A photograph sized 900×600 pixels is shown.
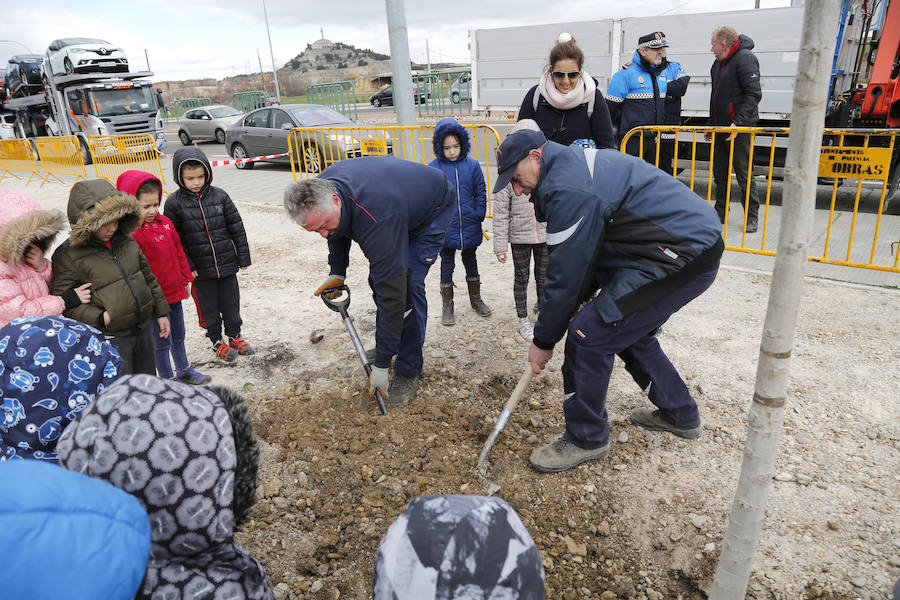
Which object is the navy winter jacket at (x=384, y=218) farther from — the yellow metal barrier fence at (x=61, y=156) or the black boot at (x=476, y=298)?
the yellow metal barrier fence at (x=61, y=156)

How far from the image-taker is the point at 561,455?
9.72 ft

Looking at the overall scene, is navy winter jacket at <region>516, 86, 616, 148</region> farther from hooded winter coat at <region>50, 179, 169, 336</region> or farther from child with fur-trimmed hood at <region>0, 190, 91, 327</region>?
child with fur-trimmed hood at <region>0, 190, 91, 327</region>

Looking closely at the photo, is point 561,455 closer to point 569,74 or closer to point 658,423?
point 658,423

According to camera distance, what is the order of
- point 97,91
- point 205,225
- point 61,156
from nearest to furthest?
1. point 205,225
2. point 61,156
3. point 97,91

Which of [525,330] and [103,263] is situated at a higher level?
[103,263]

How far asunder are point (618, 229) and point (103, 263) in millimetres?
2480

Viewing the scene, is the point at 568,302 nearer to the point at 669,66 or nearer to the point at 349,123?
the point at 669,66

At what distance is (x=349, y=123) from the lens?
41.8ft

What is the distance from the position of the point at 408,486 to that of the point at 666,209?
1750mm

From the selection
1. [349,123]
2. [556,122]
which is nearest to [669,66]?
[556,122]

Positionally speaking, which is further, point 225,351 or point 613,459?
point 225,351

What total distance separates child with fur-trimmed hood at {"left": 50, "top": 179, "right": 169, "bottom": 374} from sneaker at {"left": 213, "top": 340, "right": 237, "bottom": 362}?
119cm

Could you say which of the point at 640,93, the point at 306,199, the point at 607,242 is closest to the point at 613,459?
the point at 607,242

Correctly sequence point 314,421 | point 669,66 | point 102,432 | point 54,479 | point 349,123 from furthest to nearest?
point 349,123
point 669,66
point 314,421
point 102,432
point 54,479
